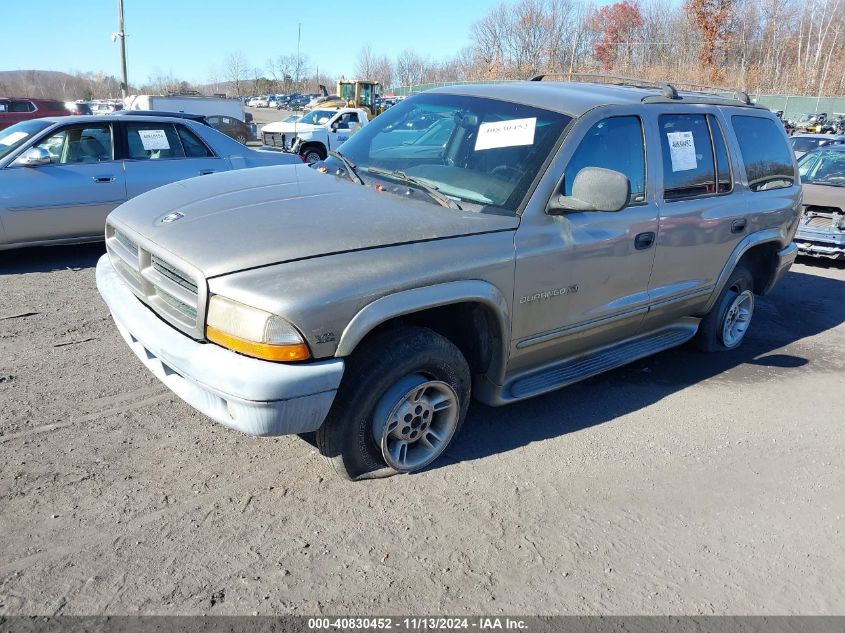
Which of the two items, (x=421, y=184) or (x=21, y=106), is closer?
(x=421, y=184)

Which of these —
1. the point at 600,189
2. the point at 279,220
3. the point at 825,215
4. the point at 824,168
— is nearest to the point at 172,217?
the point at 279,220

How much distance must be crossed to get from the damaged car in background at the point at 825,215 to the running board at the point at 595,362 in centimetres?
470

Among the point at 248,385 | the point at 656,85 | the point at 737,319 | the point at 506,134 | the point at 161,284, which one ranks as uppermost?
the point at 656,85

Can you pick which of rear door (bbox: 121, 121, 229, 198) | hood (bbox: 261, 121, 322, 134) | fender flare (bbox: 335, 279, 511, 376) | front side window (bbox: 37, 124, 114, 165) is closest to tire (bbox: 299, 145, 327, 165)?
hood (bbox: 261, 121, 322, 134)

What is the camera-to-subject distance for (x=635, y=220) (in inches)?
153

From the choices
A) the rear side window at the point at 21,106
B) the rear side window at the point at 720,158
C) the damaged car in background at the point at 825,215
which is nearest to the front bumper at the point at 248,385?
the rear side window at the point at 720,158

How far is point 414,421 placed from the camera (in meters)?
3.30

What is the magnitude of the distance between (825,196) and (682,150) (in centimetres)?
573

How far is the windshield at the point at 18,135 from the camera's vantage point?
21.7 feet

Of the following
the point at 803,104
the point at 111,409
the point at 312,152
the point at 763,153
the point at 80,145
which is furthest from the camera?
the point at 803,104

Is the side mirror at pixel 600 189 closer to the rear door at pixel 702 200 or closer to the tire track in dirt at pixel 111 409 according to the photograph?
the rear door at pixel 702 200

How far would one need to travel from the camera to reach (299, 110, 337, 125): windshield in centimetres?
2167

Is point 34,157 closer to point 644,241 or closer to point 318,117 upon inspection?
point 644,241

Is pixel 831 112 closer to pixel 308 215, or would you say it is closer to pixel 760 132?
pixel 760 132
